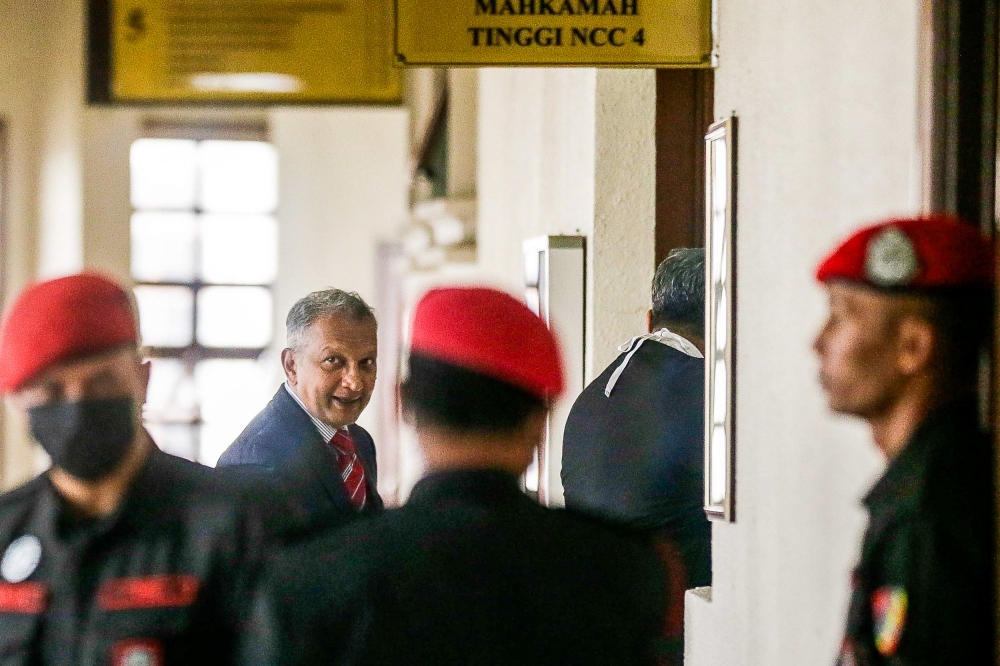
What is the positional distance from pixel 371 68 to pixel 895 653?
444cm

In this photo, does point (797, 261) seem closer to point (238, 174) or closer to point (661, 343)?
point (661, 343)

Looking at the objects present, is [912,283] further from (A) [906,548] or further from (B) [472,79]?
(B) [472,79]

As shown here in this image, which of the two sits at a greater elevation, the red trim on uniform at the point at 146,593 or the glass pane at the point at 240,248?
the glass pane at the point at 240,248

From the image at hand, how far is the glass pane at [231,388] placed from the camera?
1471cm

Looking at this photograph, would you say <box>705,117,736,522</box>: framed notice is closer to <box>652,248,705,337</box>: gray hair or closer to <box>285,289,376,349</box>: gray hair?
<box>652,248,705,337</box>: gray hair

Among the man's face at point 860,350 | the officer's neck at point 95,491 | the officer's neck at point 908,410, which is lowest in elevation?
the officer's neck at point 95,491

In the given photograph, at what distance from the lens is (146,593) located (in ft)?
7.15

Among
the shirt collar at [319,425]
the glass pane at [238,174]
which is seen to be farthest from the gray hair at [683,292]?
the glass pane at [238,174]

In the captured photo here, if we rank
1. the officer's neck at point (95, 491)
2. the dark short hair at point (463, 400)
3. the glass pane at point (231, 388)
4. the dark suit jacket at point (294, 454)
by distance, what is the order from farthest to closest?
the glass pane at point (231, 388) < the dark suit jacket at point (294, 454) < the officer's neck at point (95, 491) < the dark short hair at point (463, 400)

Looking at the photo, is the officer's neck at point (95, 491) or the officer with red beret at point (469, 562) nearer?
the officer with red beret at point (469, 562)

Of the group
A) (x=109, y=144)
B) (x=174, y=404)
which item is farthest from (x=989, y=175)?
(x=174, y=404)

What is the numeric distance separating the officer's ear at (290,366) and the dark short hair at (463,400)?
6.75 ft

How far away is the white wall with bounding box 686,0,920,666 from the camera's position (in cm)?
255

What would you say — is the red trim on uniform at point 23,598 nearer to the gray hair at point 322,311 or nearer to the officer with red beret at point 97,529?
the officer with red beret at point 97,529
